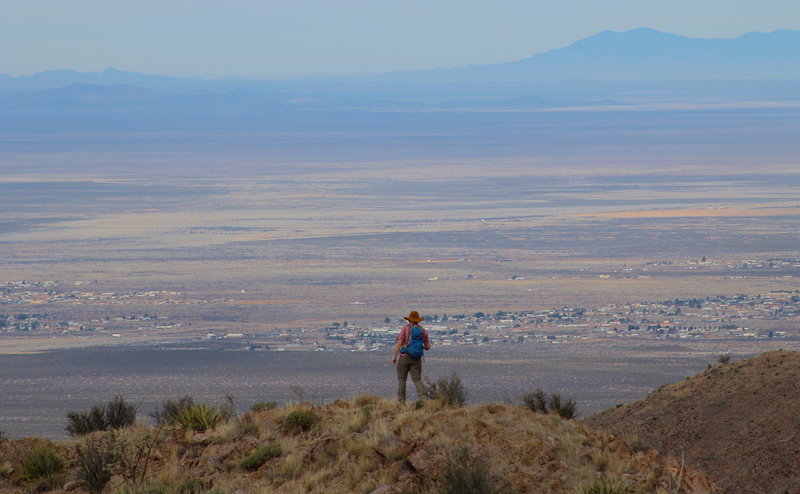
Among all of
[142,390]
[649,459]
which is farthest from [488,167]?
[649,459]

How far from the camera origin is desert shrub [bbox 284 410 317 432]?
1659cm

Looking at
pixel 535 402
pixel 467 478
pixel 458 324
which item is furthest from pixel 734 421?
pixel 458 324

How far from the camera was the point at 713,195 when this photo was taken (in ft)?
462

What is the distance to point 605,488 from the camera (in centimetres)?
1343

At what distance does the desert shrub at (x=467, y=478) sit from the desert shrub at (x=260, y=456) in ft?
8.14

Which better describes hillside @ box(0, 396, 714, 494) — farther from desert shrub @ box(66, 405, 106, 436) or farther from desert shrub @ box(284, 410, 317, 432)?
desert shrub @ box(66, 405, 106, 436)

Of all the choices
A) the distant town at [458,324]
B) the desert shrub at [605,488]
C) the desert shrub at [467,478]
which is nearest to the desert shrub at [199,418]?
the desert shrub at [467,478]

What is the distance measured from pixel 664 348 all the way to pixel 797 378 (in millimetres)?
40636

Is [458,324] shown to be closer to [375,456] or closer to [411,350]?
[411,350]

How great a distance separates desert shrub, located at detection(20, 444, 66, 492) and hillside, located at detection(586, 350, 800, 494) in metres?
10.9

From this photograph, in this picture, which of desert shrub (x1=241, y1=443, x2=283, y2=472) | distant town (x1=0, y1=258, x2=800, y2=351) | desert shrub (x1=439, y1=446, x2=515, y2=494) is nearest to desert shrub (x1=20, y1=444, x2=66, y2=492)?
desert shrub (x1=241, y1=443, x2=283, y2=472)

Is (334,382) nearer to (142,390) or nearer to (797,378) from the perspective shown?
(142,390)

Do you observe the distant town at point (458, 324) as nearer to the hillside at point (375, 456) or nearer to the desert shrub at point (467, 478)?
the hillside at point (375, 456)

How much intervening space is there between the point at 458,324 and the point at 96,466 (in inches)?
2469
